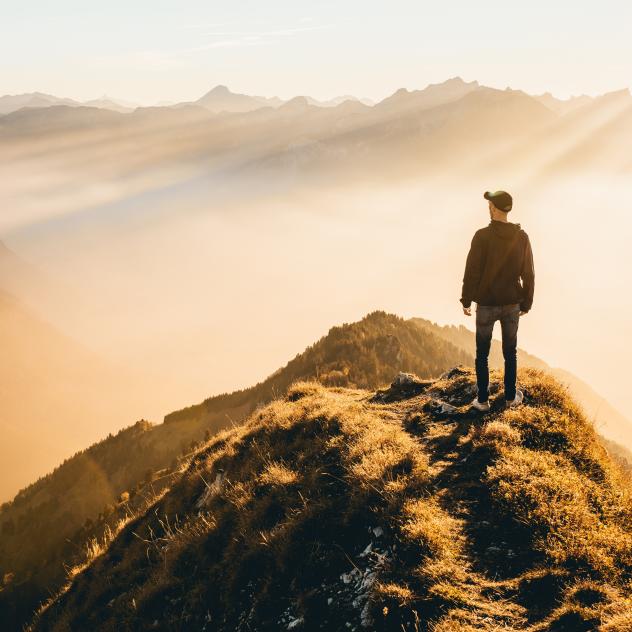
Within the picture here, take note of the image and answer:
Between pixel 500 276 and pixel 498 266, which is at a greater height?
pixel 498 266

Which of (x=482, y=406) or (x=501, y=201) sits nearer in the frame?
(x=501, y=201)

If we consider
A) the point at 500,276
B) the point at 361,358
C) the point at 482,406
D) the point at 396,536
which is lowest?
the point at 361,358

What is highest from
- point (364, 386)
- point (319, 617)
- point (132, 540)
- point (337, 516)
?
point (337, 516)

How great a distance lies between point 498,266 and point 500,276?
0.21 metres

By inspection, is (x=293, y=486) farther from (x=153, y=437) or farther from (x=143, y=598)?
(x=153, y=437)

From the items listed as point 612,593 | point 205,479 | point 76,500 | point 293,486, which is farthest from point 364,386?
point 76,500

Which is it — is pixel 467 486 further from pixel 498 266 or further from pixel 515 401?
pixel 498 266

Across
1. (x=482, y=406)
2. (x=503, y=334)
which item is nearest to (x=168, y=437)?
(x=482, y=406)

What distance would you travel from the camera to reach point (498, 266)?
845 cm

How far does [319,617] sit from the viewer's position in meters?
5.50

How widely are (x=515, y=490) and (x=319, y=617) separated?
3211 millimetres

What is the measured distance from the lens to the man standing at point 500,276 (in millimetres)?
8453

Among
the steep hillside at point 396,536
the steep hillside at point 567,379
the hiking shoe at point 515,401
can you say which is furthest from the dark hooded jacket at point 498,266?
the steep hillside at point 567,379

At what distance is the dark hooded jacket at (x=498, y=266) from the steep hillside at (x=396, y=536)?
2287mm
